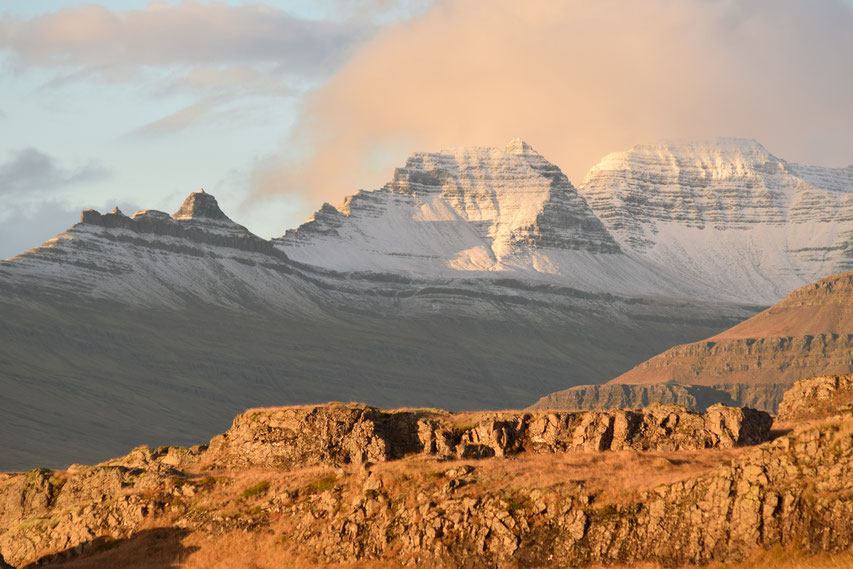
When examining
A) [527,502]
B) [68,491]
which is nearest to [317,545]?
[527,502]

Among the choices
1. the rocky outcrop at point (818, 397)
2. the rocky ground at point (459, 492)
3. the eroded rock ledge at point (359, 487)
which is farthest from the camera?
the rocky outcrop at point (818, 397)

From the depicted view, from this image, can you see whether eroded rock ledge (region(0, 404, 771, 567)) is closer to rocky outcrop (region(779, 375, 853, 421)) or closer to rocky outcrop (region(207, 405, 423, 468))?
rocky outcrop (region(207, 405, 423, 468))

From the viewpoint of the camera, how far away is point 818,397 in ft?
228

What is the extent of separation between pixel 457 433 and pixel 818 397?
19.4 meters

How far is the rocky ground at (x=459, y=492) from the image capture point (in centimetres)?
5062

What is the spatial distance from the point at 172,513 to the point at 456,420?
16.4m

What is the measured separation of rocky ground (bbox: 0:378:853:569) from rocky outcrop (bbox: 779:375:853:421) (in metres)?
0.12

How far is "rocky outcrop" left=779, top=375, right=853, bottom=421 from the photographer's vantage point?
68.2m

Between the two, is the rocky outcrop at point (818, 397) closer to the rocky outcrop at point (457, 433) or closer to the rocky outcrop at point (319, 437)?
the rocky outcrop at point (457, 433)

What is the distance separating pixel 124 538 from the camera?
6475 cm

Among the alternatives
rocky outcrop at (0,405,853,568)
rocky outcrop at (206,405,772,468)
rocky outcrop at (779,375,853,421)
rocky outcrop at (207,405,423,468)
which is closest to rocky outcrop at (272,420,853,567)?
rocky outcrop at (0,405,853,568)

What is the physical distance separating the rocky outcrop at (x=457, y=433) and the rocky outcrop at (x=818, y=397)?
11.5ft

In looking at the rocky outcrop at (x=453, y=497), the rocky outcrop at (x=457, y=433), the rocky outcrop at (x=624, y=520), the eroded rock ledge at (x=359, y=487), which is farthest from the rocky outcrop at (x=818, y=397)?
the rocky outcrop at (x=624, y=520)

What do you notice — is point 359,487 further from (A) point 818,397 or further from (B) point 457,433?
(A) point 818,397
